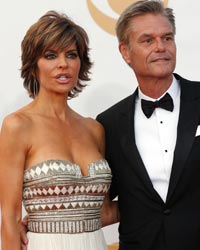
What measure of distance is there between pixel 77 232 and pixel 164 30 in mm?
787

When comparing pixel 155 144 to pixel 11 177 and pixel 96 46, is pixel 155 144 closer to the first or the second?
pixel 11 177

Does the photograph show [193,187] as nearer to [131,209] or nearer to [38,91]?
[131,209]

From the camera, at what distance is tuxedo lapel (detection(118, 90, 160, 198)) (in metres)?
2.32

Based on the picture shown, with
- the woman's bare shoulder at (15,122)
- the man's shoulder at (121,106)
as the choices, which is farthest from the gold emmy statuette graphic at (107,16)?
the woman's bare shoulder at (15,122)

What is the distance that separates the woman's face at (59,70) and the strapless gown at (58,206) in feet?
0.92

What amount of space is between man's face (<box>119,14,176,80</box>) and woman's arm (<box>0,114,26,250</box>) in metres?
0.51

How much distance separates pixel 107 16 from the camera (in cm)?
286

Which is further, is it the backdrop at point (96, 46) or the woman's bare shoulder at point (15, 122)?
the backdrop at point (96, 46)

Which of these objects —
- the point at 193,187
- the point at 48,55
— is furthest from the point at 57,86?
the point at 193,187

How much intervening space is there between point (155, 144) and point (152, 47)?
0.35 m

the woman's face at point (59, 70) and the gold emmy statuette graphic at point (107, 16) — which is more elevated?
the gold emmy statuette graphic at point (107, 16)

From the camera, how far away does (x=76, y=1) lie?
112 inches

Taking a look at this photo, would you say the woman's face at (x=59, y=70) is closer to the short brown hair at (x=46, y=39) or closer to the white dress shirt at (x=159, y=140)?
the short brown hair at (x=46, y=39)

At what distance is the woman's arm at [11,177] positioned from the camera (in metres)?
2.25
